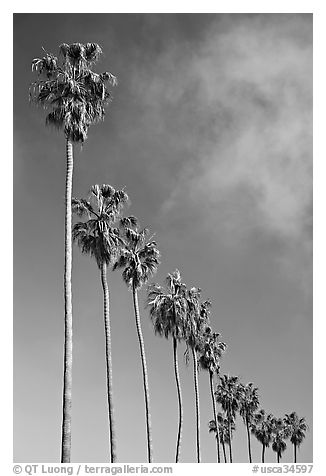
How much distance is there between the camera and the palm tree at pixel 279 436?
373 feet

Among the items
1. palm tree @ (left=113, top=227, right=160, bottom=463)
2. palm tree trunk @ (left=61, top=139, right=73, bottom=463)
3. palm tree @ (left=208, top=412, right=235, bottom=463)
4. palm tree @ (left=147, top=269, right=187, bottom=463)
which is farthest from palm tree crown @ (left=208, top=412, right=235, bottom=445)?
palm tree trunk @ (left=61, top=139, right=73, bottom=463)

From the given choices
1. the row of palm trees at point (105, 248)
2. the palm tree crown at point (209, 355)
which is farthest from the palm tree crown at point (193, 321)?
the palm tree crown at point (209, 355)

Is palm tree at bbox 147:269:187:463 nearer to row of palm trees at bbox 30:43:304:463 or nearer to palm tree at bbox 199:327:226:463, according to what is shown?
row of palm trees at bbox 30:43:304:463

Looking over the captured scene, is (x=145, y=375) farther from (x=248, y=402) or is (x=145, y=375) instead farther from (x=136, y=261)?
(x=248, y=402)

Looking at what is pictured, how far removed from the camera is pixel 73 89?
28.4 meters

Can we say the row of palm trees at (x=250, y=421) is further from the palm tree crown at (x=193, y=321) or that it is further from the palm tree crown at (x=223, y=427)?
the palm tree crown at (x=193, y=321)

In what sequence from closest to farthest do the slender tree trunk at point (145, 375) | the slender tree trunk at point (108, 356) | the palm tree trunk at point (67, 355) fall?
1. the palm tree trunk at point (67, 355)
2. the slender tree trunk at point (108, 356)
3. the slender tree trunk at point (145, 375)

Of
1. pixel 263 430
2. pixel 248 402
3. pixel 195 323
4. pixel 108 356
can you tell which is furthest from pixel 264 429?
pixel 108 356

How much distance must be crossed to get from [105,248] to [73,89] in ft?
44.4

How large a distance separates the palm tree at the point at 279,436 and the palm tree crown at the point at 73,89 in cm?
9789
